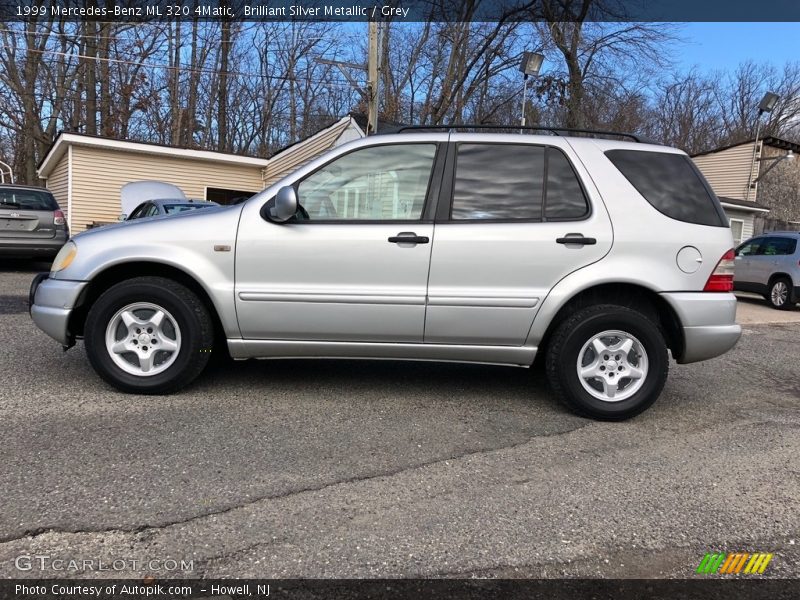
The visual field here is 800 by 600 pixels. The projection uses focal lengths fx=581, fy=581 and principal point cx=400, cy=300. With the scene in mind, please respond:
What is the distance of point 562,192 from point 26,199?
979 cm

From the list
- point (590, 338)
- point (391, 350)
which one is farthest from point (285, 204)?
point (590, 338)

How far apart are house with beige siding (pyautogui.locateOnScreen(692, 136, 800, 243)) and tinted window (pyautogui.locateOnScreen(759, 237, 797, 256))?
10.6 metres

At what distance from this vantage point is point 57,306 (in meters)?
3.95

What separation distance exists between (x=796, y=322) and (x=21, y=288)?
12.7m

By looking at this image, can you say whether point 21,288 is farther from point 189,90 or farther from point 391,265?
point 189,90

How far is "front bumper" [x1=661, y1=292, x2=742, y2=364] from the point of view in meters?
3.85

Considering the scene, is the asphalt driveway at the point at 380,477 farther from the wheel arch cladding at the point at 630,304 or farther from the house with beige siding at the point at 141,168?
the house with beige siding at the point at 141,168

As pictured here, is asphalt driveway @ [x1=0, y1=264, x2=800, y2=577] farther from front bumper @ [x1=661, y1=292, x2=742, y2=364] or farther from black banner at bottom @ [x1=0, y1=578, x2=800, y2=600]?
front bumper @ [x1=661, y1=292, x2=742, y2=364]

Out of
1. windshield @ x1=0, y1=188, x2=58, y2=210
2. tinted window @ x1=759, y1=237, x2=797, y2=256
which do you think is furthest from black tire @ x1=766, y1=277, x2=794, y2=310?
windshield @ x1=0, y1=188, x2=58, y2=210

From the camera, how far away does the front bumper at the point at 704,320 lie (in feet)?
12.6

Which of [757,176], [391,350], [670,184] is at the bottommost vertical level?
[391,350]

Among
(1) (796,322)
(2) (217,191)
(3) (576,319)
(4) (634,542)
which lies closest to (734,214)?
(1) (796,322)

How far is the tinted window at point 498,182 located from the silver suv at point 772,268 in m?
10.2

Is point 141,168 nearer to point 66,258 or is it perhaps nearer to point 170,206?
point 170,206
